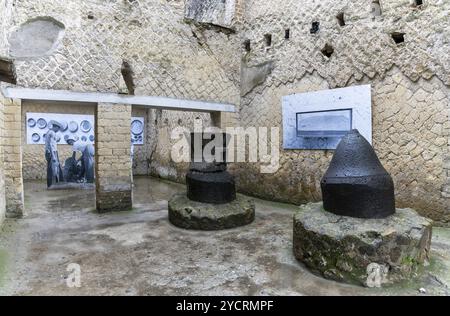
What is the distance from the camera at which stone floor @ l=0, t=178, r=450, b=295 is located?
10.1 ft

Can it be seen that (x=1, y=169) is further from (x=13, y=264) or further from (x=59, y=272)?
(x=59, y=272)

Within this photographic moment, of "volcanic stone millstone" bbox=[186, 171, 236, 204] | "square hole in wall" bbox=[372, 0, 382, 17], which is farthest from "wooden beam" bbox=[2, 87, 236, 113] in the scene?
"square hole in wall" bbox=[372, 0, 382, 17]

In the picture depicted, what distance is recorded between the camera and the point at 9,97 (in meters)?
5.54

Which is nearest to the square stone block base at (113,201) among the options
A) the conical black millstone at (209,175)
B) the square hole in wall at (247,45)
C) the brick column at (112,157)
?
the brick column at (112,157)

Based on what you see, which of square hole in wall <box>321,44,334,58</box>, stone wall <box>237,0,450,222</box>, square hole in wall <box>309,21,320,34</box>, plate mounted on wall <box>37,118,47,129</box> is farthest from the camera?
plate mounted on wall <box>37,118,47,129</box>

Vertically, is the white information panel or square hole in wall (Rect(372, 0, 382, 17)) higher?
square hole in wall (Rect(372, 0, 382, 17))

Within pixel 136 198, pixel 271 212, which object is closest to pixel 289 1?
pixel 271 212

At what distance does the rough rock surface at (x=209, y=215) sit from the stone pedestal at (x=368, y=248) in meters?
1.93

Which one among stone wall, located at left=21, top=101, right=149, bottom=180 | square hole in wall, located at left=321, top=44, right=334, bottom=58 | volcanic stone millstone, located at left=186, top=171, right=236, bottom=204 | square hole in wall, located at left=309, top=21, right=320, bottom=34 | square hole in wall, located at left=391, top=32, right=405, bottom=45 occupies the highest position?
square hole in wall, located at left=309, top=21, right=320, bottom=34

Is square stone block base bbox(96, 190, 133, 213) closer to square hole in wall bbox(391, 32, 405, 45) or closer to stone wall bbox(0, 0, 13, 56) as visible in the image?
stone wall bbox(0, 0, 13, 56)

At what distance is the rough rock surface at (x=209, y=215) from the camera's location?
520cm

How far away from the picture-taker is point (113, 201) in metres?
6.37

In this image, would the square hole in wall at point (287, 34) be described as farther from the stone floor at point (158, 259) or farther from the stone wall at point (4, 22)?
the stone wall at point (4, 22)

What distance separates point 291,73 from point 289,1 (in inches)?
64.0
